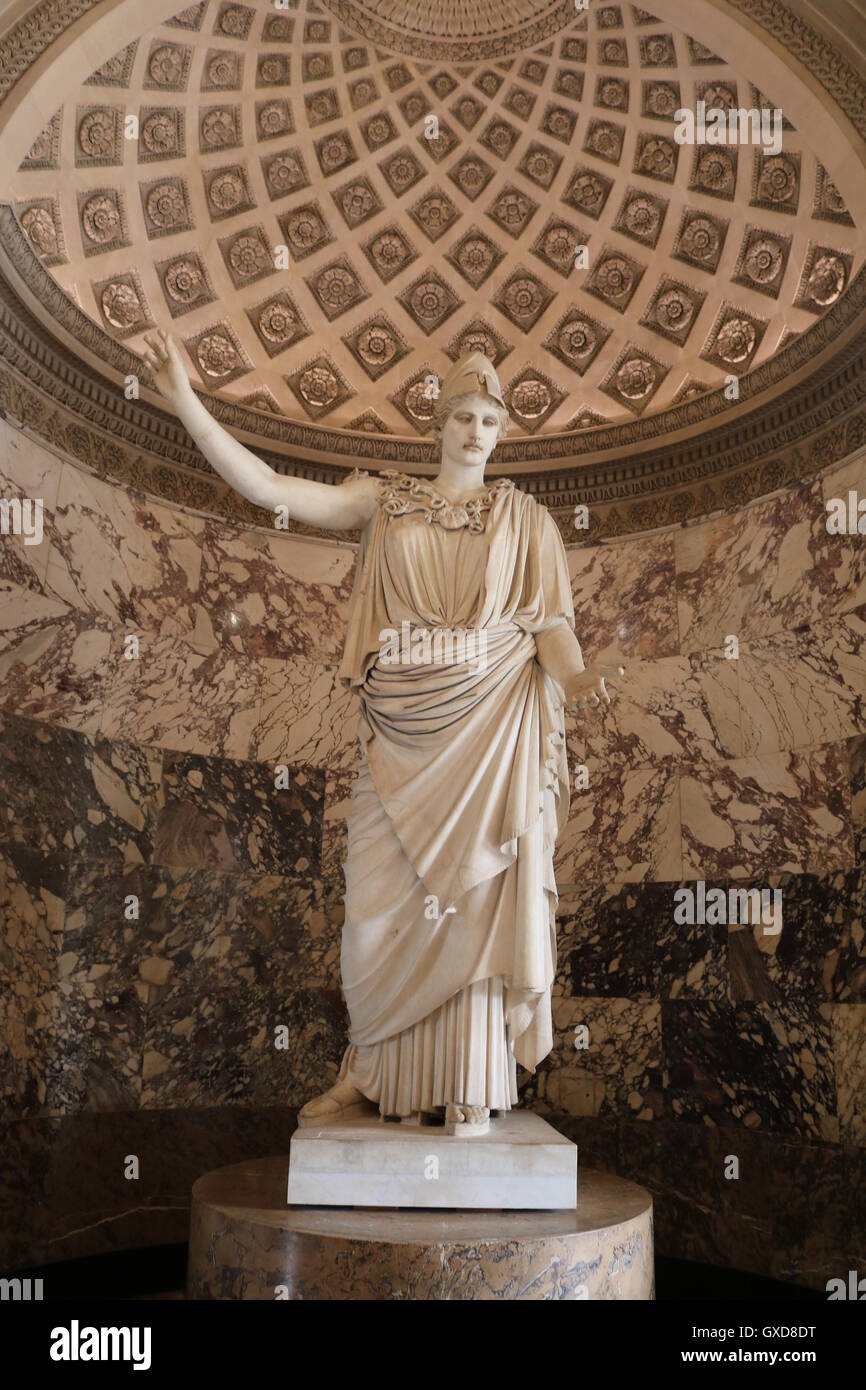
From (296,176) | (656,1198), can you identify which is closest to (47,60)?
(296,176)

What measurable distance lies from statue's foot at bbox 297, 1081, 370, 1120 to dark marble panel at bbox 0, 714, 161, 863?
2.60 m

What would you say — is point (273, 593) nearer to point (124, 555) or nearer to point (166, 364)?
point (124, 555)

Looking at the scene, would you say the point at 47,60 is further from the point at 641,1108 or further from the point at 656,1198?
the point at 656,1198

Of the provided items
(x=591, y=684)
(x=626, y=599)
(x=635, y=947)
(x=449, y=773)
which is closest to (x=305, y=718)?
(x=626, y=599)

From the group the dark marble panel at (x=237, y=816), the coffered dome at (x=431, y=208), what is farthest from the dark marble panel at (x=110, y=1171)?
the coffered dome at (x=431, y=208)

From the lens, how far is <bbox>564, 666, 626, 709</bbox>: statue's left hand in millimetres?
3928

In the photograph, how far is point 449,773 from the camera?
389 centimetres

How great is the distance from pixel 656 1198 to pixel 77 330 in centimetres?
579

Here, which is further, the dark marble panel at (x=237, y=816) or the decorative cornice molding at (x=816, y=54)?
the dark marble panel at (x=237, y=816)

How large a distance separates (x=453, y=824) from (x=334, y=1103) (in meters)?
1.08

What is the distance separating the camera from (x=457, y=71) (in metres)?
7.14

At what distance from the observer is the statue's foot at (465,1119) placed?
359 centimetres

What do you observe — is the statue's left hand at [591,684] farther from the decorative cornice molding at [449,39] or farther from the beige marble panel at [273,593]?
the decorative cornice molding at [449,39]

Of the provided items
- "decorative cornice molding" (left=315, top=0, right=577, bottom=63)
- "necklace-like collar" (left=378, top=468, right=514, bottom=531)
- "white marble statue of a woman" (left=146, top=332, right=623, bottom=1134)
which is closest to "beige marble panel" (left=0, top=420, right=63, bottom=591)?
"white marble statue of a woman" (left=146, top=332, right=623, bottom=1134)
